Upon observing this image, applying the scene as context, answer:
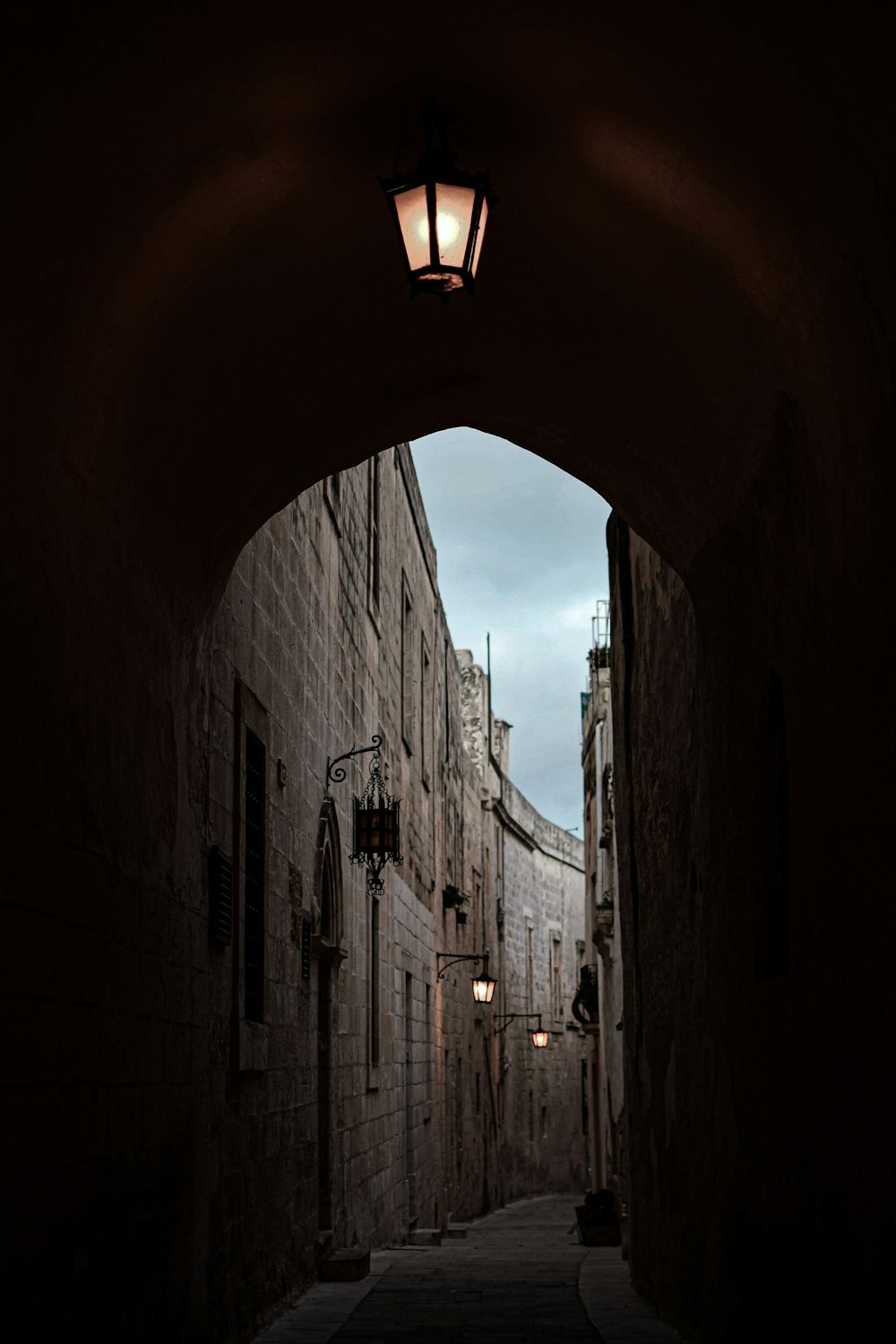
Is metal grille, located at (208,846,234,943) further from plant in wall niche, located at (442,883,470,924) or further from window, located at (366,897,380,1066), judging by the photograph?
plant in wall niche, located at (442,883,470,924)

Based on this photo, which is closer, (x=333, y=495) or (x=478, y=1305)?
(x=478, y=1305)

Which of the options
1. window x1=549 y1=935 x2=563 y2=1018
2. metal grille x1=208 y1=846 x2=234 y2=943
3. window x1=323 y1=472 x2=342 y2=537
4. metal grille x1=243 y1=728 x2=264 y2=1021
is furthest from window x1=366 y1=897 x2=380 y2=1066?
window x1=549 y1=935 x2=563 y2=1018

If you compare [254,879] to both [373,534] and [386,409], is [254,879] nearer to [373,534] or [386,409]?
[386,409]

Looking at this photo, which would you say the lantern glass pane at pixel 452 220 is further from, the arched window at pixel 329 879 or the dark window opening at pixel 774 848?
the arched window at pixel 329 879

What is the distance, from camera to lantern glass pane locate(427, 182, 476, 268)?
4.53 metres

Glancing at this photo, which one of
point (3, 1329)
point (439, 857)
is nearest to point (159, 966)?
point (3, 1329)

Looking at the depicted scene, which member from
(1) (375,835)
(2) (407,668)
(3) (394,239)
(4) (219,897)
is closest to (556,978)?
(2) (407,668)

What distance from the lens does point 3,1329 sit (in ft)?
12.9

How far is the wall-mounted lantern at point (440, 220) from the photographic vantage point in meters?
4.52

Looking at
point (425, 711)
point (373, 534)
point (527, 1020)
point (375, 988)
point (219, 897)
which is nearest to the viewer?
point (219, 897)

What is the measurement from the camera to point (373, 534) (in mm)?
14164

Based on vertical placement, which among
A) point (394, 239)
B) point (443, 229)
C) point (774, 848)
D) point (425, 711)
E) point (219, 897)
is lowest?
point (219, 897)

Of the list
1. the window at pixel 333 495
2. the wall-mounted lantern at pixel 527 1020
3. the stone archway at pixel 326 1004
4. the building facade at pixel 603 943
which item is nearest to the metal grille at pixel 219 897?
the stone archway at pixel 326 1004

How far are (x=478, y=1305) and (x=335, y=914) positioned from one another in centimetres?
329
